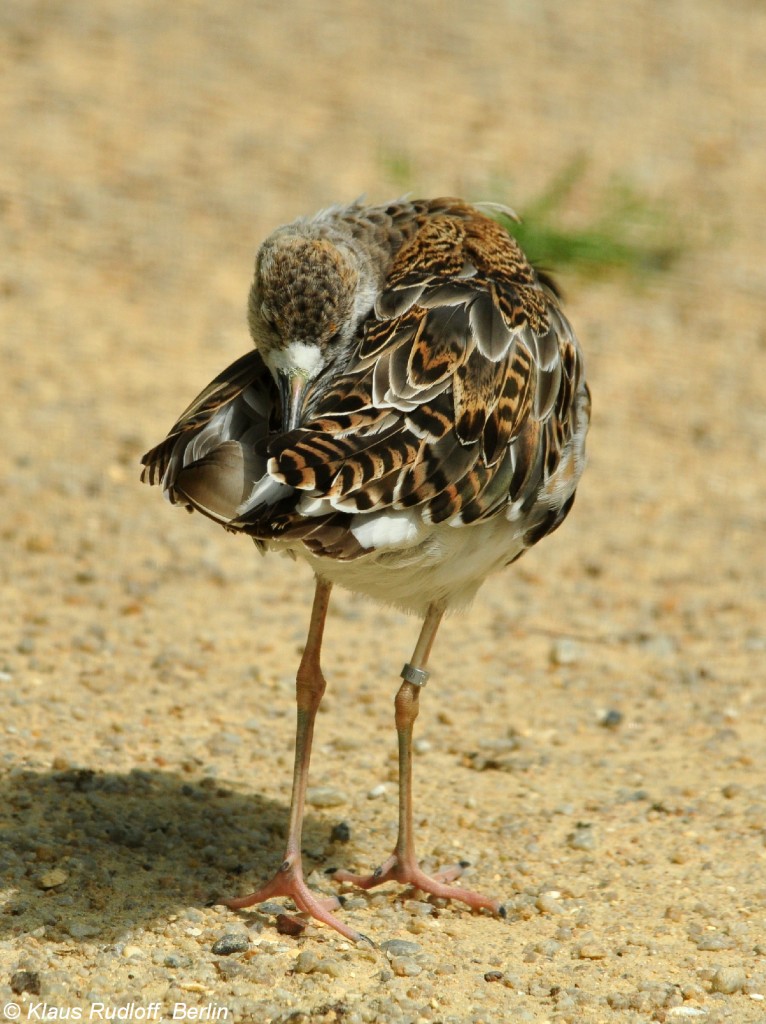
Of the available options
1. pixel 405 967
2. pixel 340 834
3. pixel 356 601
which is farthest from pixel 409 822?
pixel 356 601

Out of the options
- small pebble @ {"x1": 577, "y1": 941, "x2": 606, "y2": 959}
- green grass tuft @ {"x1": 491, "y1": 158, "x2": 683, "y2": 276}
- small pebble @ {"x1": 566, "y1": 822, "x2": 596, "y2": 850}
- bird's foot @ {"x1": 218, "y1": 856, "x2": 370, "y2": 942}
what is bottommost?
bird's foot @ {"x1": 218, "y1": 856, "x2": 370, "y2": 942}

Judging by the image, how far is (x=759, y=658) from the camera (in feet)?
29.0

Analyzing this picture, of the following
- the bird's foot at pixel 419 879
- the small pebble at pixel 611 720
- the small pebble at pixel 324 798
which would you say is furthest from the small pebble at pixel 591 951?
the small pebble at pixel 611 720

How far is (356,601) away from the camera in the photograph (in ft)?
30.3

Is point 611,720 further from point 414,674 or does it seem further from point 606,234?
point 606,234

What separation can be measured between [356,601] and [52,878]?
3692mm

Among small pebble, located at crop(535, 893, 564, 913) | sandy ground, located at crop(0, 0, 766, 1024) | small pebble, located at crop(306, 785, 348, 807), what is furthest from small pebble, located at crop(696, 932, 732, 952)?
small pebble, located at crop(306, 785, 348, 807)

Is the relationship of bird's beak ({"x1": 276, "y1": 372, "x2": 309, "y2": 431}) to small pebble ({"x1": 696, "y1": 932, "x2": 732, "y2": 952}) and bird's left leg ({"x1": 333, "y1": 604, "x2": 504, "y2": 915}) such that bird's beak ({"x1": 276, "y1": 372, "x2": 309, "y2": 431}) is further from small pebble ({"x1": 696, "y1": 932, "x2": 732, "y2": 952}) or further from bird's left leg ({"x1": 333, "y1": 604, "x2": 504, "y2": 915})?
small pebble ({"x1": 696, "y1": 932, "x2": 732, "y2": 952})

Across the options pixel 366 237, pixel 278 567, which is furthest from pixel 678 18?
pixel 366 237

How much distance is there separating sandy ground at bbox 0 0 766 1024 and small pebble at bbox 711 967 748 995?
0.01 metres

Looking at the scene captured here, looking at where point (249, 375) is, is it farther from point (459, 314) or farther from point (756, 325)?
point (756, 325)

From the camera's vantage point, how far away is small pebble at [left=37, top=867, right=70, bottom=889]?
583 cm

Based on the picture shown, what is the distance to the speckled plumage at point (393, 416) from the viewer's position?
5145mm

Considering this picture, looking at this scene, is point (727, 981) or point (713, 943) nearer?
point (727, 981)
